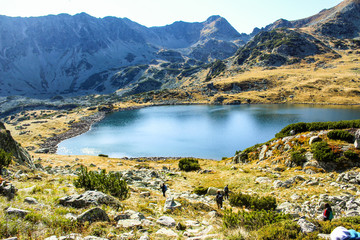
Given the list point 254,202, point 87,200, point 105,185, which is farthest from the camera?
point 254,202

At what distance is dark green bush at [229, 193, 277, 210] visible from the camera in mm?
16141

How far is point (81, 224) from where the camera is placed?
9.22 metres

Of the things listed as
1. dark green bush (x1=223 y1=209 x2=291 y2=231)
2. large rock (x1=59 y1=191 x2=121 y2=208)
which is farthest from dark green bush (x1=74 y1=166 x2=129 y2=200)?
dark green bush (x1=223 y1=209 x2=291 y2=231)

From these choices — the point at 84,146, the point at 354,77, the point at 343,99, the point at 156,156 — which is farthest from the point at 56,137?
the point at 354,77

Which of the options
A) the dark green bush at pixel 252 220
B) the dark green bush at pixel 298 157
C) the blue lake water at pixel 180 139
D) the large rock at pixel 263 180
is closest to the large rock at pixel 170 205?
the dark green bush at pixel 252 220

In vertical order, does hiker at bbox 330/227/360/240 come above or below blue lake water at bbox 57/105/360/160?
above

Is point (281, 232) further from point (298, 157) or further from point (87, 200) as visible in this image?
point (298, 157)

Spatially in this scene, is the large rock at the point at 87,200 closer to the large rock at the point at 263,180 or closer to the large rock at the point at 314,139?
the large rock at the point at 263,180

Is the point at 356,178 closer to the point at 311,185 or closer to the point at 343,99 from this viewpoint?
the point at 311,185

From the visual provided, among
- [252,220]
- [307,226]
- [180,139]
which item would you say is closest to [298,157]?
[252,220]

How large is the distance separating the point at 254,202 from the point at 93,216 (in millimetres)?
12660

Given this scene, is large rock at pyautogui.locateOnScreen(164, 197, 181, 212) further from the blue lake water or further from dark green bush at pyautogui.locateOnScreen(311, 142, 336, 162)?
the blue lake water

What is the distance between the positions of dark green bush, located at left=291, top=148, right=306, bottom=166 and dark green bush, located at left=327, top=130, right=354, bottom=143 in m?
3.89

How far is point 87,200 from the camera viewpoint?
1168cm
